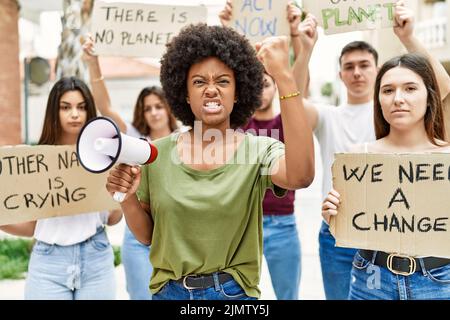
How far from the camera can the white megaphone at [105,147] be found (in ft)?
5.85

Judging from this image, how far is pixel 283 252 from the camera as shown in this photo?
379 cm

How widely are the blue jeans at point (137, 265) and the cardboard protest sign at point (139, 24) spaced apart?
1176 mm

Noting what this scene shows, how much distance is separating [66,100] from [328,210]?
158 centimetres

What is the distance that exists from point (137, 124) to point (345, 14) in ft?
5.52

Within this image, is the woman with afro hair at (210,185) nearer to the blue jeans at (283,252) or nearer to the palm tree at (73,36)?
the blue jeans at (283,252)

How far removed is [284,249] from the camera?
379 centimetres

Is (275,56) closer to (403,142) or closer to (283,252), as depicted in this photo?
(403,142)

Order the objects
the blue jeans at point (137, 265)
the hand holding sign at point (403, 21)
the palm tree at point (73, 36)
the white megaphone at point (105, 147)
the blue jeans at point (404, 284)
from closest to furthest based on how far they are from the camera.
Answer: the white megaphone at point (105, 147)
the blue jeans at point (404, 284)
the hand holding sign at point (403, 21)
the blue jeans at point (137, 265)
the palm tree at point (73, 36)

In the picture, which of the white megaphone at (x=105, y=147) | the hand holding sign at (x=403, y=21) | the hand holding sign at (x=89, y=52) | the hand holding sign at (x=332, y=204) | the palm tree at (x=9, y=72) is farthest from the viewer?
the palm tree at (x=9, y=72)

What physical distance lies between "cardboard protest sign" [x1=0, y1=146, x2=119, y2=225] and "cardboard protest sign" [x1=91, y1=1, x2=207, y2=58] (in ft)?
3.05

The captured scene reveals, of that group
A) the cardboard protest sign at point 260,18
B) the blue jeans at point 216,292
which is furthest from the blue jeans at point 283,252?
the blue jeans at point 216,292

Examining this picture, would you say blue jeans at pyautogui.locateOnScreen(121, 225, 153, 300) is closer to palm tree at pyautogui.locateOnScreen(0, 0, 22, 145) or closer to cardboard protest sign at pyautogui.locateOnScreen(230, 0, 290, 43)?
cardboard protest sign at pyautogui.locateOnScreen(230, 0, 290, 43)

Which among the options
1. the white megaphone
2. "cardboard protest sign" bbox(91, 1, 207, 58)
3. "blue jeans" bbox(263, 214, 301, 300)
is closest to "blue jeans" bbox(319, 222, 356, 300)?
"blue jeans" bbox(263, 214, 301, 300)
